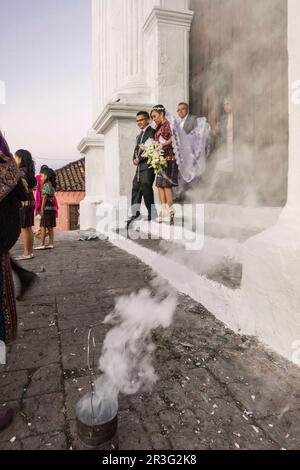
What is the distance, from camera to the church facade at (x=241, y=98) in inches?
87.5

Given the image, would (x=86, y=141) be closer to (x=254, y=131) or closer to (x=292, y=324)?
(x=254, y=131)

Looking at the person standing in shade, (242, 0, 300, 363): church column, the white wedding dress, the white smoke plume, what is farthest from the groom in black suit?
the person standing in shade

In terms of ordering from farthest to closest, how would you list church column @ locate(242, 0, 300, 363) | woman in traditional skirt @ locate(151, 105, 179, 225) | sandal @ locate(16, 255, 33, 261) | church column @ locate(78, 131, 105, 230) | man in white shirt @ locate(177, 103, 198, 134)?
church column @ locate(78, 131, 105, 230) < man in white shirt @ locate(177, 103, 198, 134) < woman in traditional skirt @ locate(151, 105, 179, 225) < sandal @ locate(16, 255, 33, 261) < church column @ locate(242, 0, 300, 363)

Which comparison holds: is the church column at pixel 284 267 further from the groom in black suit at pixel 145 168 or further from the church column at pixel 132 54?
the church column at pixel 132 54

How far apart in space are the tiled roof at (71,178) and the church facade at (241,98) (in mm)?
17453

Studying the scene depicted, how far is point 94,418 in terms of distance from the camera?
1.37m

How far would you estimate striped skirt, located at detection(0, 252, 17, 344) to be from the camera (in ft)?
5.82

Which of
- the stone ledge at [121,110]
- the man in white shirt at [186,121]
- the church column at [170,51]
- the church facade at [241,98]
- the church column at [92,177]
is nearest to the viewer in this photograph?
the church facade at [241,98]

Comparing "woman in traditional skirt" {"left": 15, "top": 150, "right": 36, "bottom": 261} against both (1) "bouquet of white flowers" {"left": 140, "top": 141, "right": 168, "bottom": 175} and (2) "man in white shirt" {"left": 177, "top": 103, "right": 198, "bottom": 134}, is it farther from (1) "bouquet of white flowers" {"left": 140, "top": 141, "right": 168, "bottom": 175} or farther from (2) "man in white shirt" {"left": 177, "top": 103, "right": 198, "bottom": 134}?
(2) "man in white shirt" {"left": 177, "top": 103, "right": 198, "bottom": 134}

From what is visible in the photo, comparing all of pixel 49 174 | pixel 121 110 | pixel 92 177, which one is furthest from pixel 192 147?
pixel 92 177

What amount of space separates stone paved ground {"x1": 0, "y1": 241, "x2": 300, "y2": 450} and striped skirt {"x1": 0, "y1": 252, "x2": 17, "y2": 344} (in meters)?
0.34

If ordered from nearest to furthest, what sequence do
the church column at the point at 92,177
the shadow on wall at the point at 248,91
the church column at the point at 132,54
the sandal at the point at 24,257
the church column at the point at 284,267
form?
the church column at the point at 284,267 → the shadow on wall at the point at 248,91 → the sandal at the point at 24,257 → the church column at the point at 132,54 → the church column at the point at 92,177

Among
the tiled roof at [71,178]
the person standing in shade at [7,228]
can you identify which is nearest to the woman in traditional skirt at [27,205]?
the person standing in shade at [7,228]
